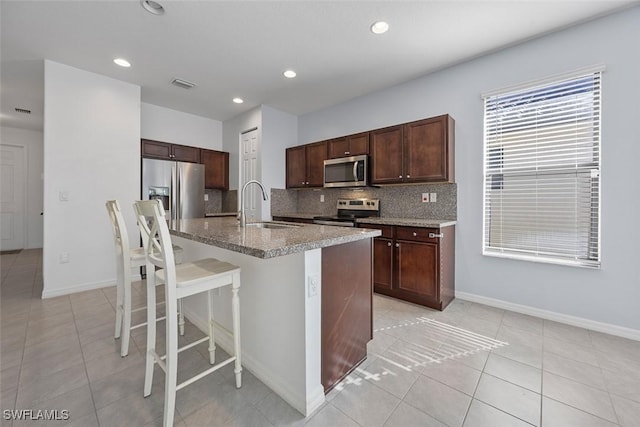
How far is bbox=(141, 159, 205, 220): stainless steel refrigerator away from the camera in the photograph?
4000 mm

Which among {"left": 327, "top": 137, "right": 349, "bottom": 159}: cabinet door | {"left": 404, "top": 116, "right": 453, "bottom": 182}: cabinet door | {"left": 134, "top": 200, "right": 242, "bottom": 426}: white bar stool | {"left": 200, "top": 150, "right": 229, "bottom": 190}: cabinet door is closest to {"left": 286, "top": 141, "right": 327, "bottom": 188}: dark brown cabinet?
{"left": 327, "top": 137, "right": 349, "bottom": 159}: cabinet door

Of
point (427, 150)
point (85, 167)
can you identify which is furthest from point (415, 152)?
point (85, 167)

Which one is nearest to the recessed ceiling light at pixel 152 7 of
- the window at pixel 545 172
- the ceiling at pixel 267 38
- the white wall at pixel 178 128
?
the ceiling at pixel 267 38

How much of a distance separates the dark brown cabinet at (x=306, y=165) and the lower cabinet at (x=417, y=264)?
1623 millimetres

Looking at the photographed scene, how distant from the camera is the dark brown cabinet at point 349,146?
3.68 m

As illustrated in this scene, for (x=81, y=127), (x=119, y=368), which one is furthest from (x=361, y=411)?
(x=81, y=127)

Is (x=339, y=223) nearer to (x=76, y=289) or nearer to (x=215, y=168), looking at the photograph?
(x=215, y=168)

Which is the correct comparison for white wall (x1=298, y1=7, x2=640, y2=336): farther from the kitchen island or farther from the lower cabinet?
the kitchen island

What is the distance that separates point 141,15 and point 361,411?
340 centimetres

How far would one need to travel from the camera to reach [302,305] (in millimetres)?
1365

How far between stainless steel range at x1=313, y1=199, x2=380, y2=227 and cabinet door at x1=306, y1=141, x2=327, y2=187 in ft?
1.69

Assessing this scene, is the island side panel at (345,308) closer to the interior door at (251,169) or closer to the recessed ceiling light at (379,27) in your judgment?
Result: the recessed ceiling light at (379,27)

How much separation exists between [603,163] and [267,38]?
3.25 meters

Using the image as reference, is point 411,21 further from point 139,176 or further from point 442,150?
point 139,176
